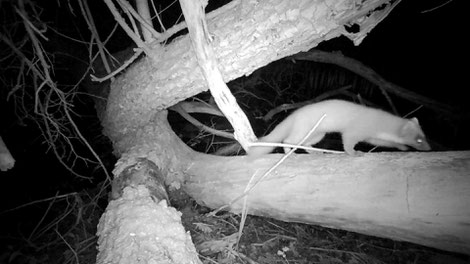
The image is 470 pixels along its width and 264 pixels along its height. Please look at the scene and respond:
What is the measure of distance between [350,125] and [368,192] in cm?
148

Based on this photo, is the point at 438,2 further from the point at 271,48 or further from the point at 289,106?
the point at 271,48

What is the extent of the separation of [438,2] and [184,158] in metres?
7.14

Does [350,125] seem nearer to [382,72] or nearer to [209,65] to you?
[209,65]

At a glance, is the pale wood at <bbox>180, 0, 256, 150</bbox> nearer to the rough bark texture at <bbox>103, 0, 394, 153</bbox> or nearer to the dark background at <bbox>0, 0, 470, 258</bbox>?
the rough bark texture at <bbox>103, 0, 394, 153</bbox>

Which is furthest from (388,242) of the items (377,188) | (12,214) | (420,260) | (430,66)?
(430,66)

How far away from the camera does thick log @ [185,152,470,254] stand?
6.49 ft

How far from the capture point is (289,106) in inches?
207

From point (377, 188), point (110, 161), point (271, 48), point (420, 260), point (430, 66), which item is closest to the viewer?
point (377, 188)

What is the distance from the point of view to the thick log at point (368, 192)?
1979 mm

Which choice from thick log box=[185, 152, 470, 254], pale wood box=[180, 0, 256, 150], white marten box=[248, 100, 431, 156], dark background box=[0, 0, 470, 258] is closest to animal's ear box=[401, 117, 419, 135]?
white marten box=[248, 100, 431, 156]

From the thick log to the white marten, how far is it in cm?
79

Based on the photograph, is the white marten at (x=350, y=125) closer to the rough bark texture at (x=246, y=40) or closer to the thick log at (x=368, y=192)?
the thick log at (x=368, y=192)

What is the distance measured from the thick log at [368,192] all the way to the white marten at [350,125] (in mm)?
788

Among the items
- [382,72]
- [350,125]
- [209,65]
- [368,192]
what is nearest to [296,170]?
[368,192]
